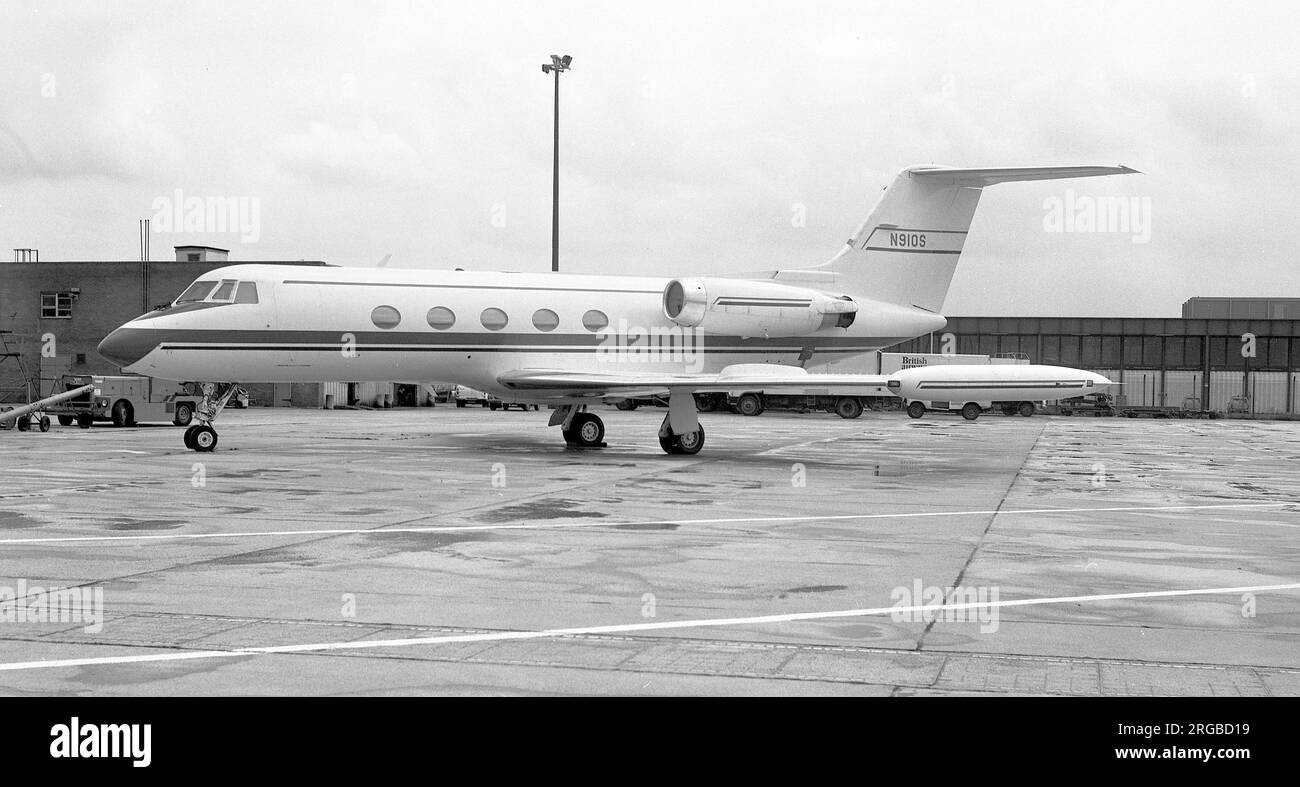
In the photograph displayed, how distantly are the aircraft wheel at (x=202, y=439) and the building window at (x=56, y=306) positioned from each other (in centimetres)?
4508

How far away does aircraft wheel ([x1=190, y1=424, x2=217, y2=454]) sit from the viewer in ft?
76.9

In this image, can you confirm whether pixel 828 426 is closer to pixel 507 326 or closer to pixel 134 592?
pixel 507 326

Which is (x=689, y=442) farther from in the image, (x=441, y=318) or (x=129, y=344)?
(x=129, y=344)

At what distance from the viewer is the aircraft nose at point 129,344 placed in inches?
859

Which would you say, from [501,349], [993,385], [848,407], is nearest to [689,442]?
[501,349]

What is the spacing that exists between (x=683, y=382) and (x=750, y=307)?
3343mm

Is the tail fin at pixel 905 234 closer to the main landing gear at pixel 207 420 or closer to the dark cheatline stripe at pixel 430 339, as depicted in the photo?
the dark cheatline stripe at pixel 430 339

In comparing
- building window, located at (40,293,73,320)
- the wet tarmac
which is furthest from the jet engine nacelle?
building window, located at (40,293,73,320)

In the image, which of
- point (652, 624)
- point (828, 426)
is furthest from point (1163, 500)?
point (828, 426)

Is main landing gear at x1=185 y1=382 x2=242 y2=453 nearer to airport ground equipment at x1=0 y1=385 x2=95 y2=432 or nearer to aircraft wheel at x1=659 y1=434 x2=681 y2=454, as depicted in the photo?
aircraft wheel at x1=659 y1=434 x2=681 y2=454

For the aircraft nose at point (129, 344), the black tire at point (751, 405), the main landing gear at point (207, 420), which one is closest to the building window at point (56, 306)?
the black tire at point (751, 405)

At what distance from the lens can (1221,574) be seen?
418 inches

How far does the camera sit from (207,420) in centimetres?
2373

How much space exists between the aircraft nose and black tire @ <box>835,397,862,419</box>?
124ft
